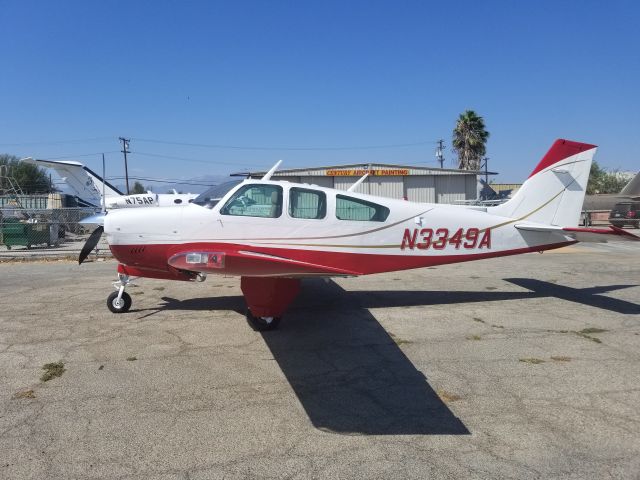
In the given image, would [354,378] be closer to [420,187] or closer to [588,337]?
[588,337]

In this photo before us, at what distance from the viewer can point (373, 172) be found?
30.3 m

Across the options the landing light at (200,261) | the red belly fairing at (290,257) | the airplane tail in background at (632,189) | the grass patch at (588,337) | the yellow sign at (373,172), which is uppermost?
the yellow sign at (373,172)

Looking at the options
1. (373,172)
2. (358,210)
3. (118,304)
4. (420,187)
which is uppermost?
(373,172)

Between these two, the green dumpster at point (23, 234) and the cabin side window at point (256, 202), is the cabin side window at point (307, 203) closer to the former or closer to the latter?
the cabin side window at point (256, 202)

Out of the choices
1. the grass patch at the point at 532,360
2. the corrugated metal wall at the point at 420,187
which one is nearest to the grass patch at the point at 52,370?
the grass patch at the point at 532,360

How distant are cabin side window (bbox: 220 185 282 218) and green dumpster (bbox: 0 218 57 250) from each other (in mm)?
14224

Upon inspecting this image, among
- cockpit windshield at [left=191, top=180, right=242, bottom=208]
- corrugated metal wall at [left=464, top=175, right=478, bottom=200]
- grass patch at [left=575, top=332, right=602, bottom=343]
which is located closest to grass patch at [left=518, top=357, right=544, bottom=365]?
grass patch at [left=575, top=332, right=602, bottom=343]

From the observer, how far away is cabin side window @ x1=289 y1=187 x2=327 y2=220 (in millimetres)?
5957

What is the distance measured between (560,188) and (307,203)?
4493mm

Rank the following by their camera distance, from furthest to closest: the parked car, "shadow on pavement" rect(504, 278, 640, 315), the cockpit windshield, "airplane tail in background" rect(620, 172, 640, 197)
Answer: the parked car → "airplane tail in background" rect(620, 172, 640, 197) → "shadow on pavement" rect(504, 278, 640, 315) → the cockpit windshield

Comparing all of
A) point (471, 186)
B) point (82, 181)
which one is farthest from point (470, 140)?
point (82, 181)

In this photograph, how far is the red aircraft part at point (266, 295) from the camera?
566 centimetres

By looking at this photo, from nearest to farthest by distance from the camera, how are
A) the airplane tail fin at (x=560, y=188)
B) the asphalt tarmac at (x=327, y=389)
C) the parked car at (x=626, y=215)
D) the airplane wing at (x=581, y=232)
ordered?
the asphalt tarmac at (x=327, y=389), the airplane wing at (x=581, y=232), the airplane tail fin at (x=560, y=188), the parked car at (x=626, y=215)

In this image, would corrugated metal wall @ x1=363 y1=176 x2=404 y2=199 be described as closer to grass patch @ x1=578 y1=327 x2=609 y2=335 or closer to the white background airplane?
the white background airplane
